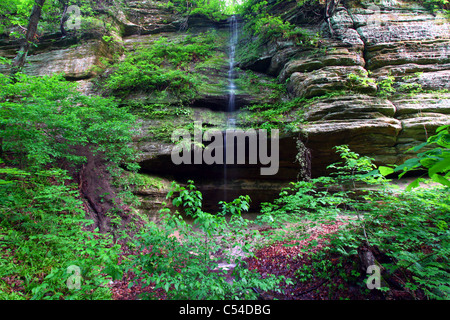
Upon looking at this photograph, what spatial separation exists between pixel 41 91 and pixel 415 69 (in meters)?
12.9

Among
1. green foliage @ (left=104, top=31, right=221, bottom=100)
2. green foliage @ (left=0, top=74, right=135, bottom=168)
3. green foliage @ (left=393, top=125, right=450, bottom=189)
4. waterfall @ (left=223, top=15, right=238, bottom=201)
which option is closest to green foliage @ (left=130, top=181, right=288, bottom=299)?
green foliage @ (left=393, top=125, right=450, bottom=189)

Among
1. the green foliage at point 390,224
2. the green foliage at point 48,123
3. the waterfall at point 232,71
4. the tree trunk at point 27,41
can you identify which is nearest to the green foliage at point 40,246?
the green foliage at point 48,123

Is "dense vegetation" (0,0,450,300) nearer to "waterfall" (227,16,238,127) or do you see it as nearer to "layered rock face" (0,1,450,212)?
"layered rock face" (0,1,450,212)

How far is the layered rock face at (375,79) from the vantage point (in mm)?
6941

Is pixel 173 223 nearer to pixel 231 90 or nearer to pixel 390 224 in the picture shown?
pixel 390 224

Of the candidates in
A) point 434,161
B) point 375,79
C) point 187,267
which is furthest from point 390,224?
point 375,79

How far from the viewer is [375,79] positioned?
8.12m

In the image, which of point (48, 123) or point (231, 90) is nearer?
point (48, 123)

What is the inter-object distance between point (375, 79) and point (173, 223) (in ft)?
31.5

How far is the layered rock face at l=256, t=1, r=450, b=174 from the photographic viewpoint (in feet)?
22.8

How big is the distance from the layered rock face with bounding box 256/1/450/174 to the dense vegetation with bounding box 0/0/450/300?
67 cm

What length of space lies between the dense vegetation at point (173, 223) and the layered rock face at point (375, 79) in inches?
26.4

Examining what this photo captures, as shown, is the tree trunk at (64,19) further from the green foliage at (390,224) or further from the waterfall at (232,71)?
the green foliage at (390,224)
